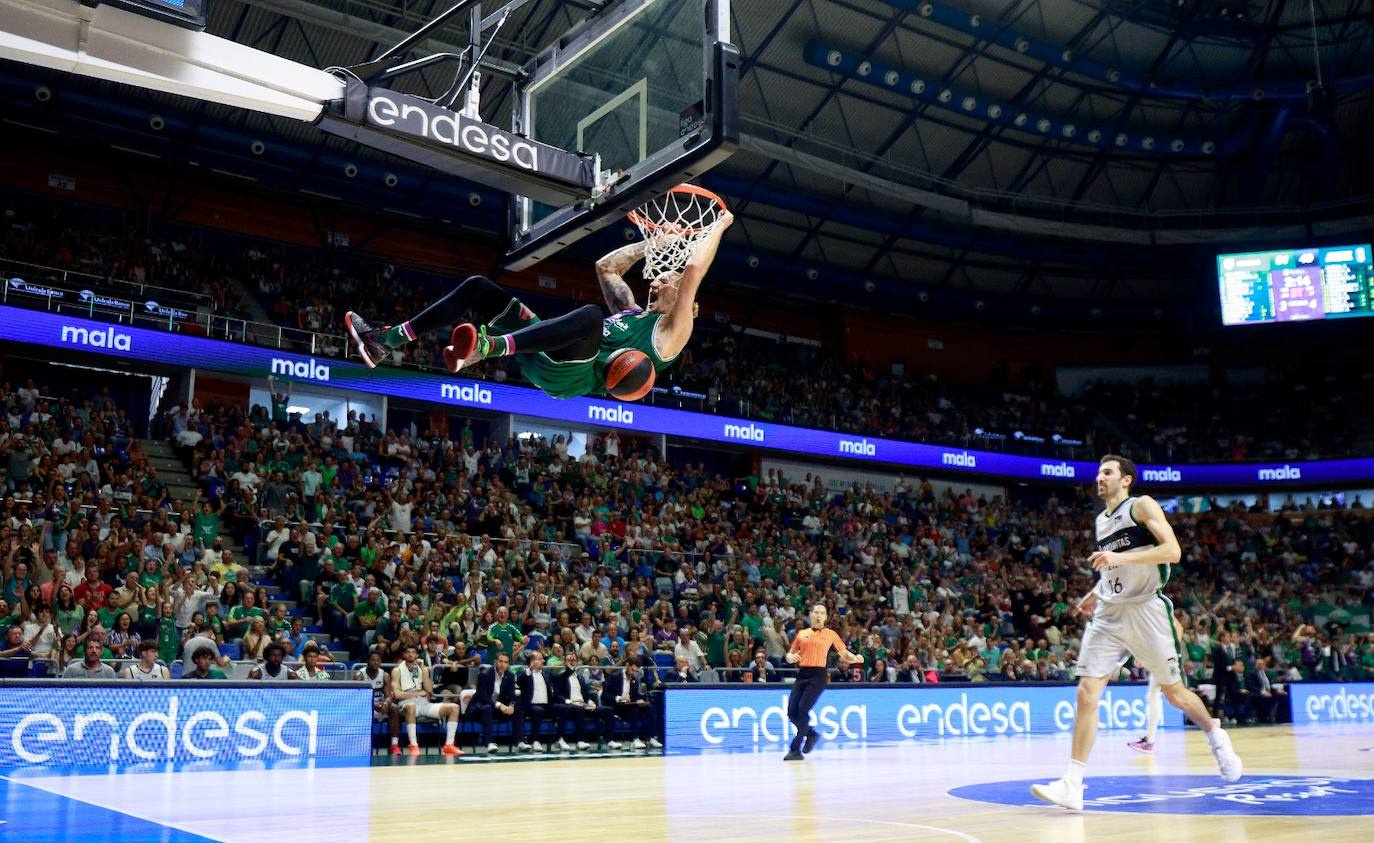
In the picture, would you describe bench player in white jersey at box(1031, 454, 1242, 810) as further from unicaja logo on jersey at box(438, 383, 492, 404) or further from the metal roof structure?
unicaja logo on jersey at box(438, 383, 492, 404)

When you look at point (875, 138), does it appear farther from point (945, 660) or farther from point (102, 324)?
point (102, 324)

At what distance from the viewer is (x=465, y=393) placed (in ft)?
79.8

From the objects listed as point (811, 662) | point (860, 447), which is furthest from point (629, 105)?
point (860, 447)

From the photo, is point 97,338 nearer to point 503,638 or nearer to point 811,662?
point 503,638

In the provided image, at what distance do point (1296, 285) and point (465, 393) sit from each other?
22740 millimetres

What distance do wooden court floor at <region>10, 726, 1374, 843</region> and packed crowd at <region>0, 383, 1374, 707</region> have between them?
4121 mm

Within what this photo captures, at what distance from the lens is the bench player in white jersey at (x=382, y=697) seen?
44.5 feet

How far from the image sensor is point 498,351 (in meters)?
6.58

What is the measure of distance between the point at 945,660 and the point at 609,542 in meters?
6.42

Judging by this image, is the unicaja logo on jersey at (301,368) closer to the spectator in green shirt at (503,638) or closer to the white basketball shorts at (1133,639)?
the spectator in green shirt at (503,638)

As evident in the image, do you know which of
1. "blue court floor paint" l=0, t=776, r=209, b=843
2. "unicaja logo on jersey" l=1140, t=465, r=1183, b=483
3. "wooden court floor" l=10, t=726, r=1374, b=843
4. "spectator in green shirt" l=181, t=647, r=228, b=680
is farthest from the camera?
"unicaja logo on jersey" l=1140, t=465, r=1183, b=483

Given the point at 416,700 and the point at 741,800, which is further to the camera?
the point at 416,700

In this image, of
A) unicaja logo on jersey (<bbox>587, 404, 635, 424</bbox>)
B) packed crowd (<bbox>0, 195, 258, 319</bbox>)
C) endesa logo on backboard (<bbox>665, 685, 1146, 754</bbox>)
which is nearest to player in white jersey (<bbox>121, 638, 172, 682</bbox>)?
endesa logo on backboard (<bbox>665, 685, 1146, 754</bbox>)

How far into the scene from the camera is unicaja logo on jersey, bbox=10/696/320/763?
32.5 ft
